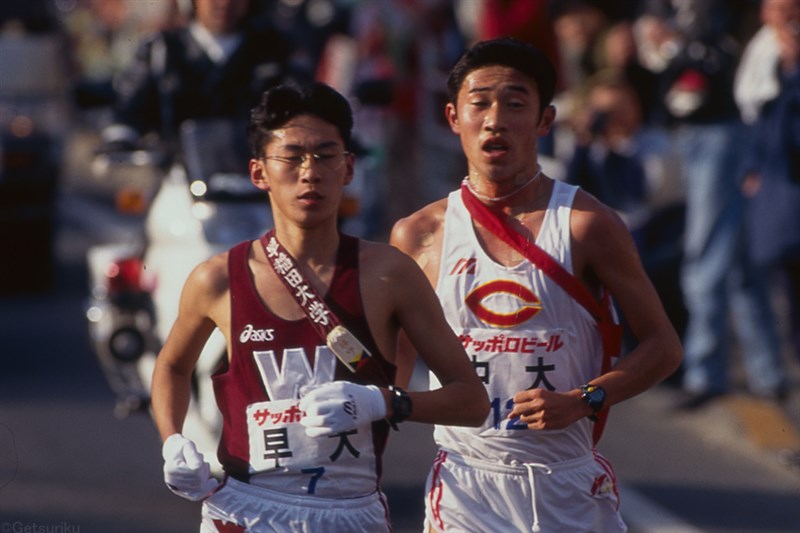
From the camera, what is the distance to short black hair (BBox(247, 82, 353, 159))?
465 cm

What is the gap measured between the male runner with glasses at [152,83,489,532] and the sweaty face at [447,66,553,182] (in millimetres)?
548

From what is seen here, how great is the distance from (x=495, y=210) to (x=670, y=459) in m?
4.58

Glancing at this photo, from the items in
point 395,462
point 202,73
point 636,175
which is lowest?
point 395,462

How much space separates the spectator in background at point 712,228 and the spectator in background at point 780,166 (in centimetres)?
77

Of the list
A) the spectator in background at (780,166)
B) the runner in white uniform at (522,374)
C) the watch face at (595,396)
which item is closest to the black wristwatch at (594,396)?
the watch face at (595,396)

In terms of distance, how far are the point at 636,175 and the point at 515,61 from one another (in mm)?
6327

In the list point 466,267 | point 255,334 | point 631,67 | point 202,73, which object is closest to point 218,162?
point 202,73

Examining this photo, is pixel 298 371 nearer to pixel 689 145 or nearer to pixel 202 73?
pixel 202 73

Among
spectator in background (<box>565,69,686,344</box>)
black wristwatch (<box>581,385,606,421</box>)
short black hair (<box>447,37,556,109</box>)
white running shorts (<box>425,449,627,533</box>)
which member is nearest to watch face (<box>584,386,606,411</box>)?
black wristwatch (<box>581,385,606,421</box>)

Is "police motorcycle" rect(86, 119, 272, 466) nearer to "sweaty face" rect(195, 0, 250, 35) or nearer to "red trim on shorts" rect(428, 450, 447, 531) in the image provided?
"sweaty face" rect(195, 0, 250, 35)

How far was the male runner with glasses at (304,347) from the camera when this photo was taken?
4.46 m

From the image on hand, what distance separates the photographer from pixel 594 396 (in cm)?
493

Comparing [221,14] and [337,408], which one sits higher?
[221,14]

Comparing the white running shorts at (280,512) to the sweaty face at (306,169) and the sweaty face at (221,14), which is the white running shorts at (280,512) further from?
the sweaty face at (221,14)
